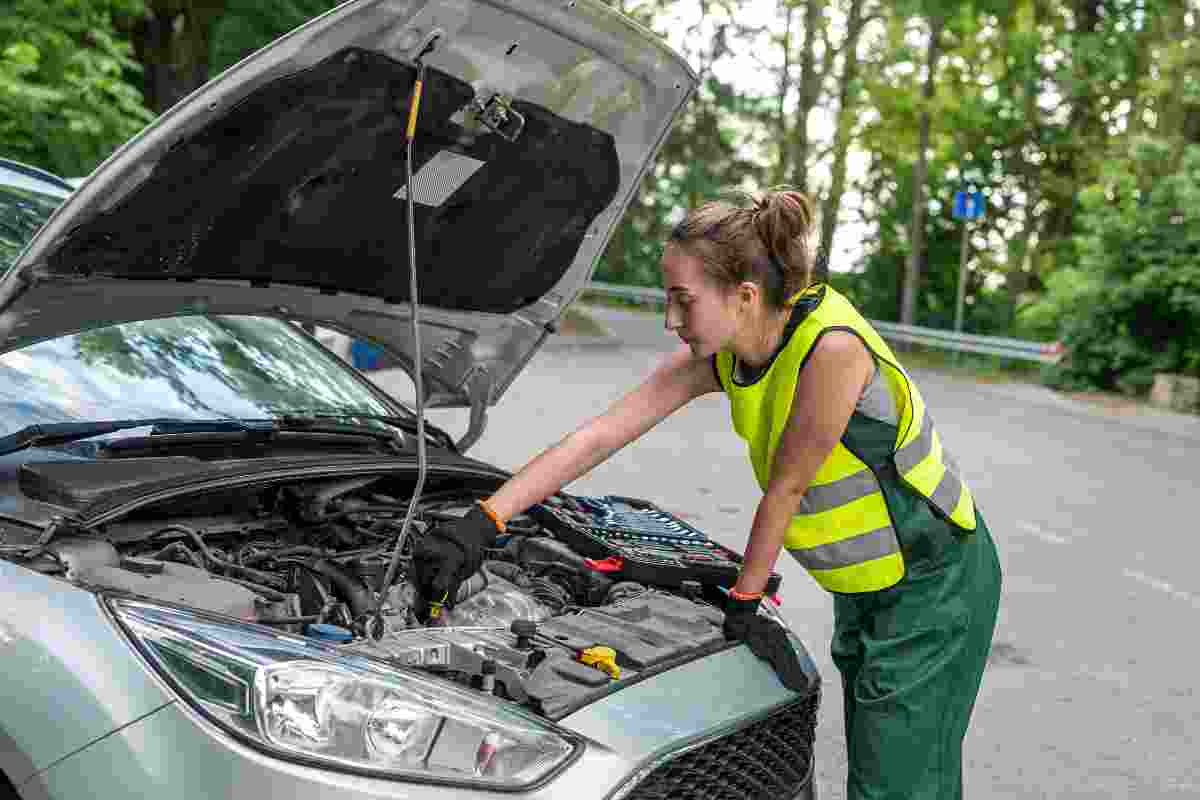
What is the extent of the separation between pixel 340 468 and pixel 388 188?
74 centimetres

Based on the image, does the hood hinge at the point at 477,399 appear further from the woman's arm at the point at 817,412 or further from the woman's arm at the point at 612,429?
the woman's arm at the point at 817,412

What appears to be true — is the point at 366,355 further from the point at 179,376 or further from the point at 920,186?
the point at 920,186

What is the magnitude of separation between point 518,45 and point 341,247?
2.56 feet

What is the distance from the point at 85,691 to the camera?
2.34 metres

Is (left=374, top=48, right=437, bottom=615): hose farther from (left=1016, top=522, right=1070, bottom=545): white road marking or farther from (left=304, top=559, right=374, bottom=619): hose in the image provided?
(left=1016, top=522, right=1070, bottom=545): white road marking

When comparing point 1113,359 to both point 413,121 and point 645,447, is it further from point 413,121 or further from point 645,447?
point 413,121

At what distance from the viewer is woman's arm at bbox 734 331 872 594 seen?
2.94 metres

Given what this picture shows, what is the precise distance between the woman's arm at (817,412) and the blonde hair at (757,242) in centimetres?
15

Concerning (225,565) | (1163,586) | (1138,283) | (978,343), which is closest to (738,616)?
(225,565)

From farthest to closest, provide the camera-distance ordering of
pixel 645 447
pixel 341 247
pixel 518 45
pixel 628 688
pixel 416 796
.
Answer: pixel 645 447 < pixel 341 247 < pixel 518 45 < pixel 628 688 < pixel 416 796

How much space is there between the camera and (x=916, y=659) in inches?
119

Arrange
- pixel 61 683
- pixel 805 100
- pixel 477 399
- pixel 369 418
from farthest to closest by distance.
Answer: pixel 805 100, pixel 477 399, pixel 369 418, pixel 61 683

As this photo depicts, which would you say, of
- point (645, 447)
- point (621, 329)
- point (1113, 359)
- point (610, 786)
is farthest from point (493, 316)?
point (621, 329)

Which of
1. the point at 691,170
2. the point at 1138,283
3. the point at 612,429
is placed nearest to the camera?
the point at 612,429
